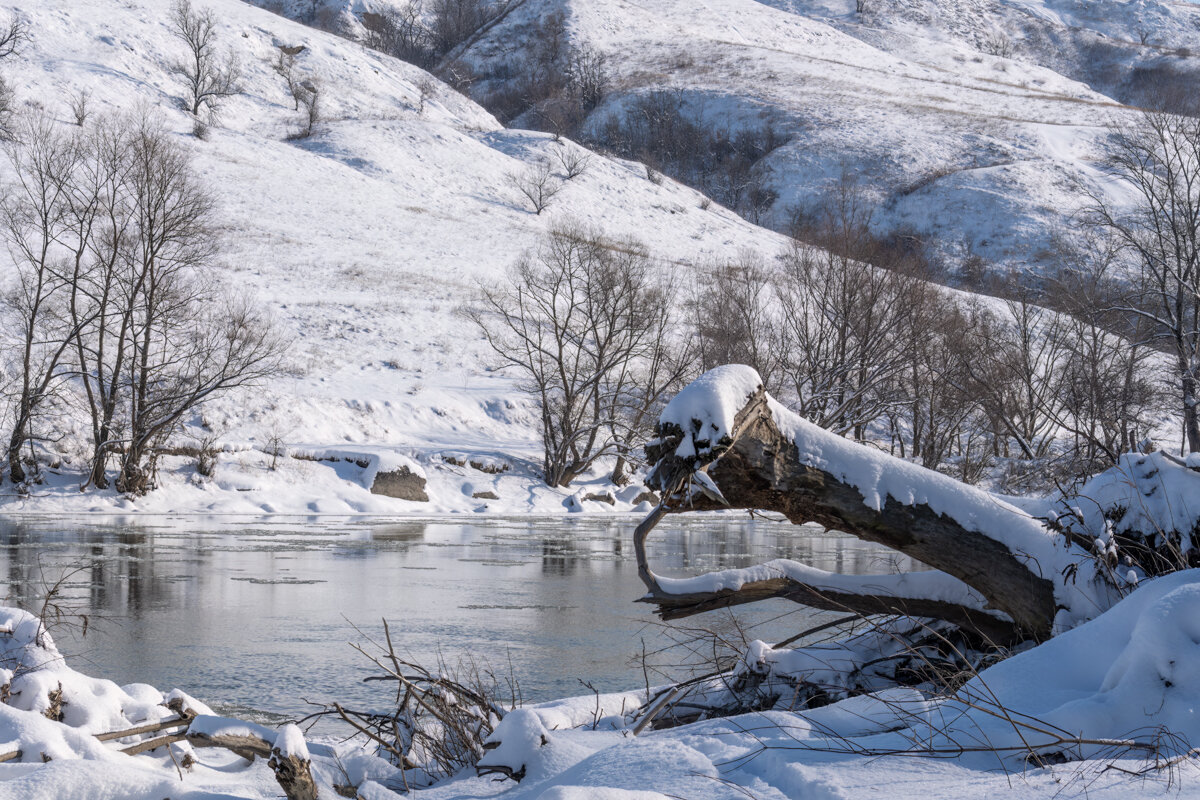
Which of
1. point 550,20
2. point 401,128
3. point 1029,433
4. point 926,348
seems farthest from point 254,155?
point 550,20

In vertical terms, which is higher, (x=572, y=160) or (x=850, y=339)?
(x=572, y=160)

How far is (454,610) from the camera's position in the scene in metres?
10.9

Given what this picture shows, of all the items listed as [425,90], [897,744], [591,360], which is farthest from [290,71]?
[897,744]

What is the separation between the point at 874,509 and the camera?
462 cm

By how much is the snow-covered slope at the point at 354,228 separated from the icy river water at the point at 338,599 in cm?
698

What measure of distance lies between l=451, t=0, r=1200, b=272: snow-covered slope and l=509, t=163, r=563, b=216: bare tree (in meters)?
23.6

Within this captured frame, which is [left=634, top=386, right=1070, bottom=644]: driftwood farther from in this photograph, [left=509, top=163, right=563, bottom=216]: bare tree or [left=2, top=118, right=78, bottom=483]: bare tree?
[left=509, top=163, right=563, bottom=216]: bare tree

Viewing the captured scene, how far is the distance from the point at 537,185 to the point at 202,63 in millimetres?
22852

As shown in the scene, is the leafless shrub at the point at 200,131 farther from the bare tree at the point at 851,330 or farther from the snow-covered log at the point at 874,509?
the snow-covered log at the point at 874,509

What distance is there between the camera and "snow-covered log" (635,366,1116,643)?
428 cm

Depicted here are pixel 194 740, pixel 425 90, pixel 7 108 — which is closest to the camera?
pixel 194 740

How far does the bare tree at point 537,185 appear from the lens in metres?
57.7

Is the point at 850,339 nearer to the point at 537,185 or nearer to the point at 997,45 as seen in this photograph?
the point at 537,185

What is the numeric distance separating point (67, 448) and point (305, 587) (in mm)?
16523
